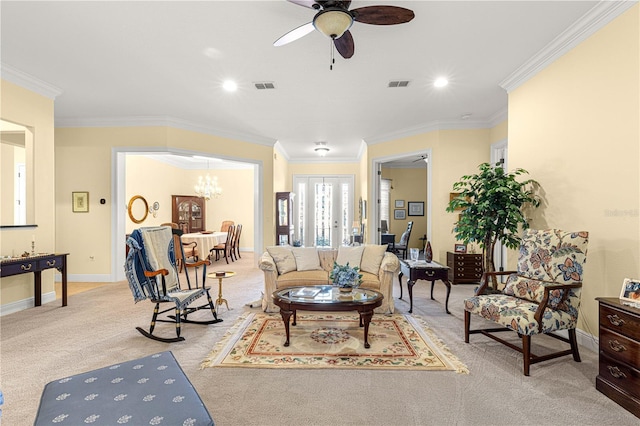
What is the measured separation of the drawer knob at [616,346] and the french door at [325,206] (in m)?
8.08

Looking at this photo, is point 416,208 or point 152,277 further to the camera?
point 416,208

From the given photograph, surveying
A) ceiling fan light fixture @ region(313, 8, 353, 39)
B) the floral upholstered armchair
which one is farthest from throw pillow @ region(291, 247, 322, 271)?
ceiling fan light fixture @ region(313, 8, 353, 39)

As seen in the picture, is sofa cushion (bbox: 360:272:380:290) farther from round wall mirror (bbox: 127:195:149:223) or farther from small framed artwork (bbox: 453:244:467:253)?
round wall mirror (bbox: 127:195:149:223)

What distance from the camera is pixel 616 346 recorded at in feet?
7.39

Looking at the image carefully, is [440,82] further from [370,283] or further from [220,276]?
[220,276]

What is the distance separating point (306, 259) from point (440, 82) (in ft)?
10.0

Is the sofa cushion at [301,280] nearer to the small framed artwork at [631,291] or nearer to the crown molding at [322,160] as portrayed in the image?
the small framed artwork at [631,291]

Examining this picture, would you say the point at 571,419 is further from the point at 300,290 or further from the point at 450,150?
the point at 450,150

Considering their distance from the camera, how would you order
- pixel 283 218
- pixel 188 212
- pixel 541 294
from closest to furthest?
pixel 541 294 < pixel 283 218 < pixel 188 212

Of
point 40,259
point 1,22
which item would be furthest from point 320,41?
point 40,259

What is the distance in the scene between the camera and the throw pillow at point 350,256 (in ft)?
15.0

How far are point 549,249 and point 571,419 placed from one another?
1462mm

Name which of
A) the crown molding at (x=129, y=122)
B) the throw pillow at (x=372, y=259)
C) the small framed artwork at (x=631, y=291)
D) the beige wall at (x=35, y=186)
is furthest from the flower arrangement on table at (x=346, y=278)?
the crown molding at (x=129, y=122)

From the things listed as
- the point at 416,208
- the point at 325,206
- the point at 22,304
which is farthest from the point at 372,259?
the point at 416,208
